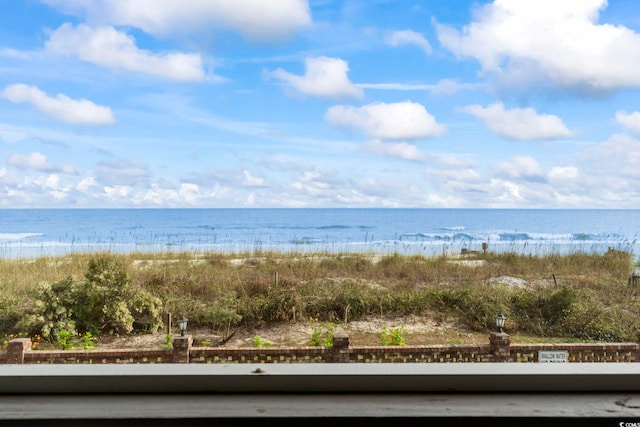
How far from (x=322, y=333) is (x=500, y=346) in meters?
0.70

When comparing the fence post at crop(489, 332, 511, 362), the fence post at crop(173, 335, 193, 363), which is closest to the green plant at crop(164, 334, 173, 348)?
the fence post at crop(173, 335, 193, 363)

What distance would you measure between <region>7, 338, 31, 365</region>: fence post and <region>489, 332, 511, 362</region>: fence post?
4.64 ft

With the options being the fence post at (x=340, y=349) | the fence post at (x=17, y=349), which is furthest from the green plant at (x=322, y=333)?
the fence post at (x=17, y=349)

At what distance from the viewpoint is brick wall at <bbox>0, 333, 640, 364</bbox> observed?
1.41 meters

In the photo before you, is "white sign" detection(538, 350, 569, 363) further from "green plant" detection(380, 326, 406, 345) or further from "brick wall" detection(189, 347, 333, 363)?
"brick wall" detection(189, 347, 333, 363)

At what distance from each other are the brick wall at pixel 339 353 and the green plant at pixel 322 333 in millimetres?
48

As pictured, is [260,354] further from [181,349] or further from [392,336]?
[392,336]

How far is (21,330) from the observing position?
1700 millimetres

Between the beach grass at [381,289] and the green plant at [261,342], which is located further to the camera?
the beach grass at [381,289]

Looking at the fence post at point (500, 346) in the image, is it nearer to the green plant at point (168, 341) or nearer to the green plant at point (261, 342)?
the green plant at point (261, 342)

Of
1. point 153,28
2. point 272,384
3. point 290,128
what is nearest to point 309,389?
point 272,384

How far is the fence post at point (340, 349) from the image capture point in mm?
1532

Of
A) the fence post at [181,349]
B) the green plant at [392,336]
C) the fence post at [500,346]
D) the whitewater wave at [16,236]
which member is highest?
the whitewater wave at [16,236]

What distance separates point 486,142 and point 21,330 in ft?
6.44
